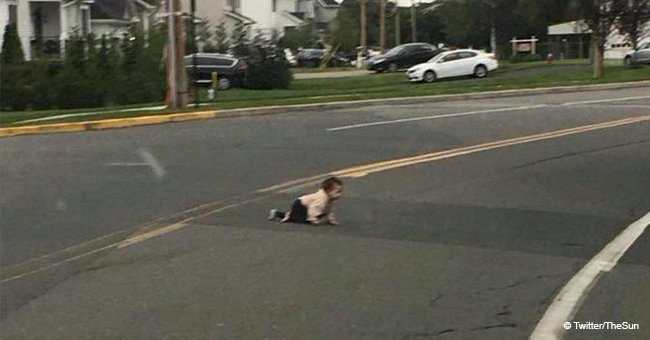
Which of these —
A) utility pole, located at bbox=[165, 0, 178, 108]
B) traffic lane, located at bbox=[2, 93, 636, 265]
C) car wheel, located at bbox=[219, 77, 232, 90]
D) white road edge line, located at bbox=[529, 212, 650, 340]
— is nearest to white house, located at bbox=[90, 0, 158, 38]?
car wheel, located at bbox=[219, 77, 232, 90]

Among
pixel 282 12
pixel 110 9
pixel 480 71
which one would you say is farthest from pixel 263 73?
pixel 282 12

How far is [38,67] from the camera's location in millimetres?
30922

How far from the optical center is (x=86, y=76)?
103 feet

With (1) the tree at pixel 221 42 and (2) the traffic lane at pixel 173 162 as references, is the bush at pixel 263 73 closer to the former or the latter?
(1) the tree at pixel 221 42

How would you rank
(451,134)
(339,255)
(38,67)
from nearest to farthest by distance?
(339,255) < (451,134) < (38,67)

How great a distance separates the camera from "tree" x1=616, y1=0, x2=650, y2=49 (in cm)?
4131

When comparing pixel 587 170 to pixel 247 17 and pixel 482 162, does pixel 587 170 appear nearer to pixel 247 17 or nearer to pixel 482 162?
pixel 482 162

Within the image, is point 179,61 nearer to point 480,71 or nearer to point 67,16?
point 480,71

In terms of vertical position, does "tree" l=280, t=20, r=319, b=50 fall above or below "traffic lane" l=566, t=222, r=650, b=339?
above

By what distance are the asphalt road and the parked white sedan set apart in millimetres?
23575

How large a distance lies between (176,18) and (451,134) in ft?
31.1

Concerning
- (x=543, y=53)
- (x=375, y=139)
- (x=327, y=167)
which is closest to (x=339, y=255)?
(x=327, y=167)

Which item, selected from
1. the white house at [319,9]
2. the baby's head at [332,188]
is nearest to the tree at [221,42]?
the baby's head at [332,188]

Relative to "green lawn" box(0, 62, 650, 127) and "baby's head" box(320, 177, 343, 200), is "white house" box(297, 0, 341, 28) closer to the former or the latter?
"green lawn" box(0, 62, 650, 127)
